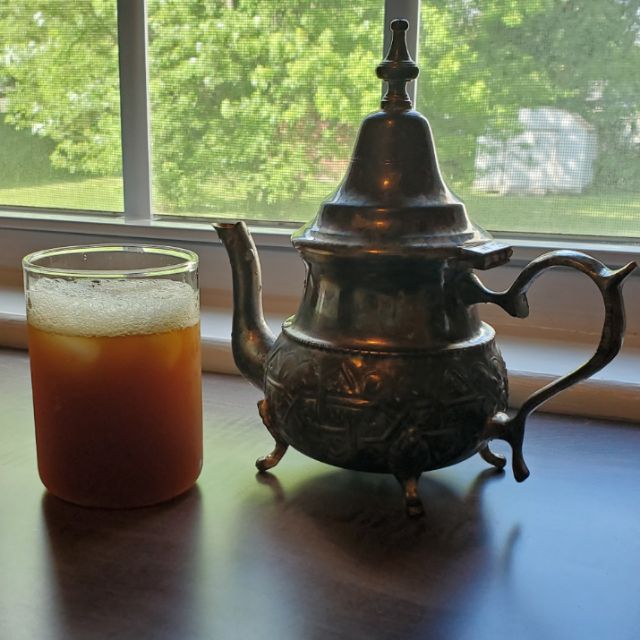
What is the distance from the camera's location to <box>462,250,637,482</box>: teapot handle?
0.55 meters

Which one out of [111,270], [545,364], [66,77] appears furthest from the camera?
[66,77]

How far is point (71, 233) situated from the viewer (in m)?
1.22

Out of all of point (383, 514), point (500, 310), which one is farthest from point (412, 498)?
point (500, 310)

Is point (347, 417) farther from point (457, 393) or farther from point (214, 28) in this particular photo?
point (214, 28)

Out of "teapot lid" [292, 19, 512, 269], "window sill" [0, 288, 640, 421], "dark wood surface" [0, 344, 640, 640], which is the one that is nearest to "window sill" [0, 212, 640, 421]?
"window sill" [0, 288, 640, 421]

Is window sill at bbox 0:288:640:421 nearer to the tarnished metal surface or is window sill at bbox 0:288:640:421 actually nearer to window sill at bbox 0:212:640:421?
window sill at bbox 0:212:640:421

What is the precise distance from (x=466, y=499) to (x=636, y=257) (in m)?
0.48

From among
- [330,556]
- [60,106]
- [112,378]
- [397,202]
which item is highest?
[60,106]

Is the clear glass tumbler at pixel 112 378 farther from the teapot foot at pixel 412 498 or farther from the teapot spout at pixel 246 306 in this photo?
the teapot foot at pixel 412 498

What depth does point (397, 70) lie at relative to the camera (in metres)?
0.59

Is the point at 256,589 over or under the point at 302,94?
under

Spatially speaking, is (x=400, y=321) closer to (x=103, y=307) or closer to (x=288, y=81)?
(x=103, y=307)

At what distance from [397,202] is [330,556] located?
0.82 ft

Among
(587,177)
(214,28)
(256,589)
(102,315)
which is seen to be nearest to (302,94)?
(214,28)
